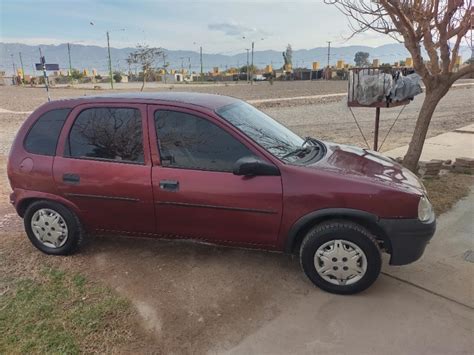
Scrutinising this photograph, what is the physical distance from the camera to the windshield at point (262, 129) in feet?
11.4

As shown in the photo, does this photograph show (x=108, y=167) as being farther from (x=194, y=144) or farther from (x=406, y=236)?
(x=406, y=236)

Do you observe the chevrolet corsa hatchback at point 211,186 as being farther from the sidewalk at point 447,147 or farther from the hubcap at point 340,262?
the sidewalk at point 447,147

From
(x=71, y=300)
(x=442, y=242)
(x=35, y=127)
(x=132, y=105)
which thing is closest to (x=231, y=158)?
(x=132, y=105)

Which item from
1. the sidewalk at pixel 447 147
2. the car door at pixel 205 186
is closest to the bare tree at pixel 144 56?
the sidewalk at pixel 447 147

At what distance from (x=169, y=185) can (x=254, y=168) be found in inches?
30.7

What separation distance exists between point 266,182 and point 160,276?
1.33 meters

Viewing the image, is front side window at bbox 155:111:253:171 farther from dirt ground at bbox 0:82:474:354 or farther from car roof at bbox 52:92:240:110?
dirt ground at bbox 0:82:474:354

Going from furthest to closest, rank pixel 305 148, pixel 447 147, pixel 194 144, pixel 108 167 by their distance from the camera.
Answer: pixel 447 147 → pixel 305 148 → pixel 108 167 → pixel 194 144

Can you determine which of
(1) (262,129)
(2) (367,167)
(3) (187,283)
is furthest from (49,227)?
(2) (367,167)

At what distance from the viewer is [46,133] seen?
12.5ft

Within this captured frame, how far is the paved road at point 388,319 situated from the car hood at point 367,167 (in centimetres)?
83

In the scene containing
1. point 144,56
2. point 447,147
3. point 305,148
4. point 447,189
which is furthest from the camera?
point 144,56

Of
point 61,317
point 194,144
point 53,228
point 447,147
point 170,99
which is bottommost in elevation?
point 61,317

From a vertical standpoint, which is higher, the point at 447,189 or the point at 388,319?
the point at 447,189
